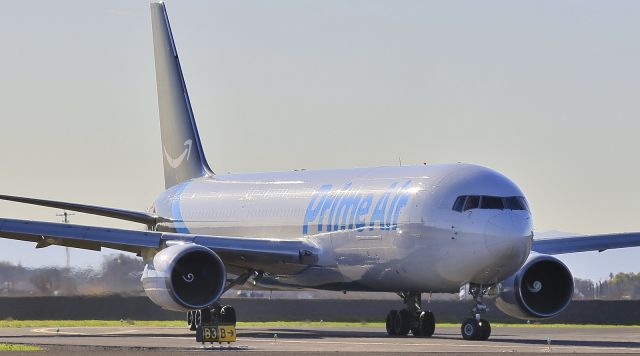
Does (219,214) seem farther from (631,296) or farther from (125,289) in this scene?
(631,296)

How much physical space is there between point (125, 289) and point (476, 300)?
20111 millimetres

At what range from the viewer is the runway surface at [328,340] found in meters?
30.8

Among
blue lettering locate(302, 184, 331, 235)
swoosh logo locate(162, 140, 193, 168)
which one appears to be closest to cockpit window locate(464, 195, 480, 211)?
blue lettering locate(302, 184, 331, 235)

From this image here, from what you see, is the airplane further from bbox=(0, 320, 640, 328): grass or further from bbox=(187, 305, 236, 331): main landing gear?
bbox=(0, 320, 640, 328): grass

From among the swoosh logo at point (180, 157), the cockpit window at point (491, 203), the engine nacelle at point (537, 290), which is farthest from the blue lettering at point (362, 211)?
the swoosh logo at point (180, 157)

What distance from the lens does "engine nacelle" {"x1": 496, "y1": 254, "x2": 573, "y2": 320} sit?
1497 inches

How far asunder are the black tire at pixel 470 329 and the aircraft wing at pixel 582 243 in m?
5.93

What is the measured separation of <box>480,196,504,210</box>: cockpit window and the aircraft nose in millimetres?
239

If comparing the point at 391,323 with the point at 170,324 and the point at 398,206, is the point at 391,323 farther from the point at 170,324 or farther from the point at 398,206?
the point at 170,324

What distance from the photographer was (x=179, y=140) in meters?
51.5

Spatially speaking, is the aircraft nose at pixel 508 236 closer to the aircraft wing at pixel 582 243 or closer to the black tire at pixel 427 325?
the black tire at pixel 427 325

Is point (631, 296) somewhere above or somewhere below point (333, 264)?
below

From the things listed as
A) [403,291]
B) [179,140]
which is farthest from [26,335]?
[179,140]

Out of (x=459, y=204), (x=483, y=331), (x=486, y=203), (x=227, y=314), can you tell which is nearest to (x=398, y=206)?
(x=459, y=204)
